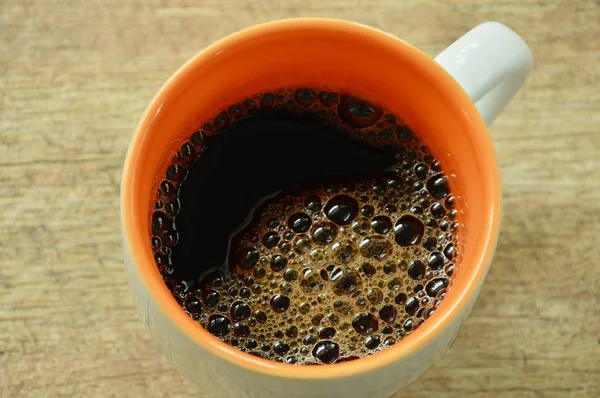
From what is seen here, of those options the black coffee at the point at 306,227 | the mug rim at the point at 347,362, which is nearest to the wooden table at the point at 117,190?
the black coffee at the point at 306,227

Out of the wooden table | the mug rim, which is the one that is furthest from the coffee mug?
→ the wooden table

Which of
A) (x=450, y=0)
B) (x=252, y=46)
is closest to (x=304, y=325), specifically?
(x=252, y=46)

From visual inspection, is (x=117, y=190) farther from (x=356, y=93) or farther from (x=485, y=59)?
(x=485, y=59)

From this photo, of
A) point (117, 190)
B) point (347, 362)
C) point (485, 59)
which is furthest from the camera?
point (117, 190)

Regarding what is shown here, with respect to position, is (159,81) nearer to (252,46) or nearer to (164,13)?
(164,13)

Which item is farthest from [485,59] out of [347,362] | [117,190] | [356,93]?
[117,190]

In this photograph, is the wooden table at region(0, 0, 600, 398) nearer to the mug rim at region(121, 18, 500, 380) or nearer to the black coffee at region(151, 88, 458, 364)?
the black coffee at region(151, 88, 458, 364)

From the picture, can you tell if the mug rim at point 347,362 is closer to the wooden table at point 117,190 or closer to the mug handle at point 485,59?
the mug handle at point 485,59
